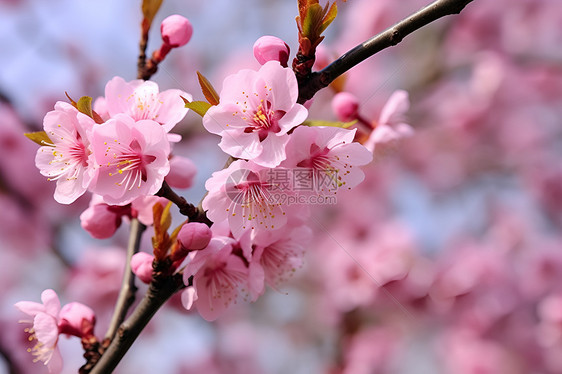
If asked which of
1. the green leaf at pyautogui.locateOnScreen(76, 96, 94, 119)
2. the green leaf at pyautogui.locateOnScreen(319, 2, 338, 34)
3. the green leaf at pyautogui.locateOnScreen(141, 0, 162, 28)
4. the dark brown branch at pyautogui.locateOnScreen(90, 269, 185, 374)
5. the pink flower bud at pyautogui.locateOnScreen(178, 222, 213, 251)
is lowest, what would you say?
the dark brown branch at pyautogui.locateOnScreen(90, 269, 185, 374)

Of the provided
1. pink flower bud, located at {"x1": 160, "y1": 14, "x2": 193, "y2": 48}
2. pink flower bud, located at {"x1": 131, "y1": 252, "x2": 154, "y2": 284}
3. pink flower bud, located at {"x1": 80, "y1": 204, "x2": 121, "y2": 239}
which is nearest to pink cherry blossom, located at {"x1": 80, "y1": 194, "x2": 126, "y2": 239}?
pink flower bud, located at {"x1": 80, "y1": 204, "x2": 121, "y2": 239}

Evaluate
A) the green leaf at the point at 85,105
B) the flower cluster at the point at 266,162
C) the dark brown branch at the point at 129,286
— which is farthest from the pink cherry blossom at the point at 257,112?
the dark brown branch at the point at 129,286

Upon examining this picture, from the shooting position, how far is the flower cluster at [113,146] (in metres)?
0.87

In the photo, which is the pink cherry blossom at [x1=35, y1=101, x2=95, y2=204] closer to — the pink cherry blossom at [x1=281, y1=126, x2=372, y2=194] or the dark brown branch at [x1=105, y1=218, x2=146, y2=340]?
the dark brown branch at [x1=105, y1=218, x2=146, y2=340]

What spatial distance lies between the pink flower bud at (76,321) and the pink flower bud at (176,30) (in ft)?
2.20

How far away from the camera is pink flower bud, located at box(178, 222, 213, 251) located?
0.87 meters

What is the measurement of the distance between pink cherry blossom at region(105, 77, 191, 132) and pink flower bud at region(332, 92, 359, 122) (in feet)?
1.40

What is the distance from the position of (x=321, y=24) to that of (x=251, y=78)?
0.16 metres

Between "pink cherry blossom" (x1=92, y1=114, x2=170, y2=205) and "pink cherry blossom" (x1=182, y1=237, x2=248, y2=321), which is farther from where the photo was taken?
"pink cherry blossom" (x1=182, y1=237, x2=248, y2=321)

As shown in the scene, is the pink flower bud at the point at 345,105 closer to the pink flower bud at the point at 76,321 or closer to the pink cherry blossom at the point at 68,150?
the pink cherry blossom at the point at 68,150

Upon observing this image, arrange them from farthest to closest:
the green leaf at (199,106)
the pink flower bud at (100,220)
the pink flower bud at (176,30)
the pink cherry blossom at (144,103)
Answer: the pink flower bud at (176,30) → the pink flower bud at (100,220) → the pink cherry blossom at (144,103) → the green leaf at (199,106)

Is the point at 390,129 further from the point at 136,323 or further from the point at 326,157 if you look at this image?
the point at 136,323

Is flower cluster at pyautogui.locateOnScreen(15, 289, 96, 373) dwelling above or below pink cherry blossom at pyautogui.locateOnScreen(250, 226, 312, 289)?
above

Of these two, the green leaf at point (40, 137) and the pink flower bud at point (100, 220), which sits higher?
the green leaf at point (40, 137)
